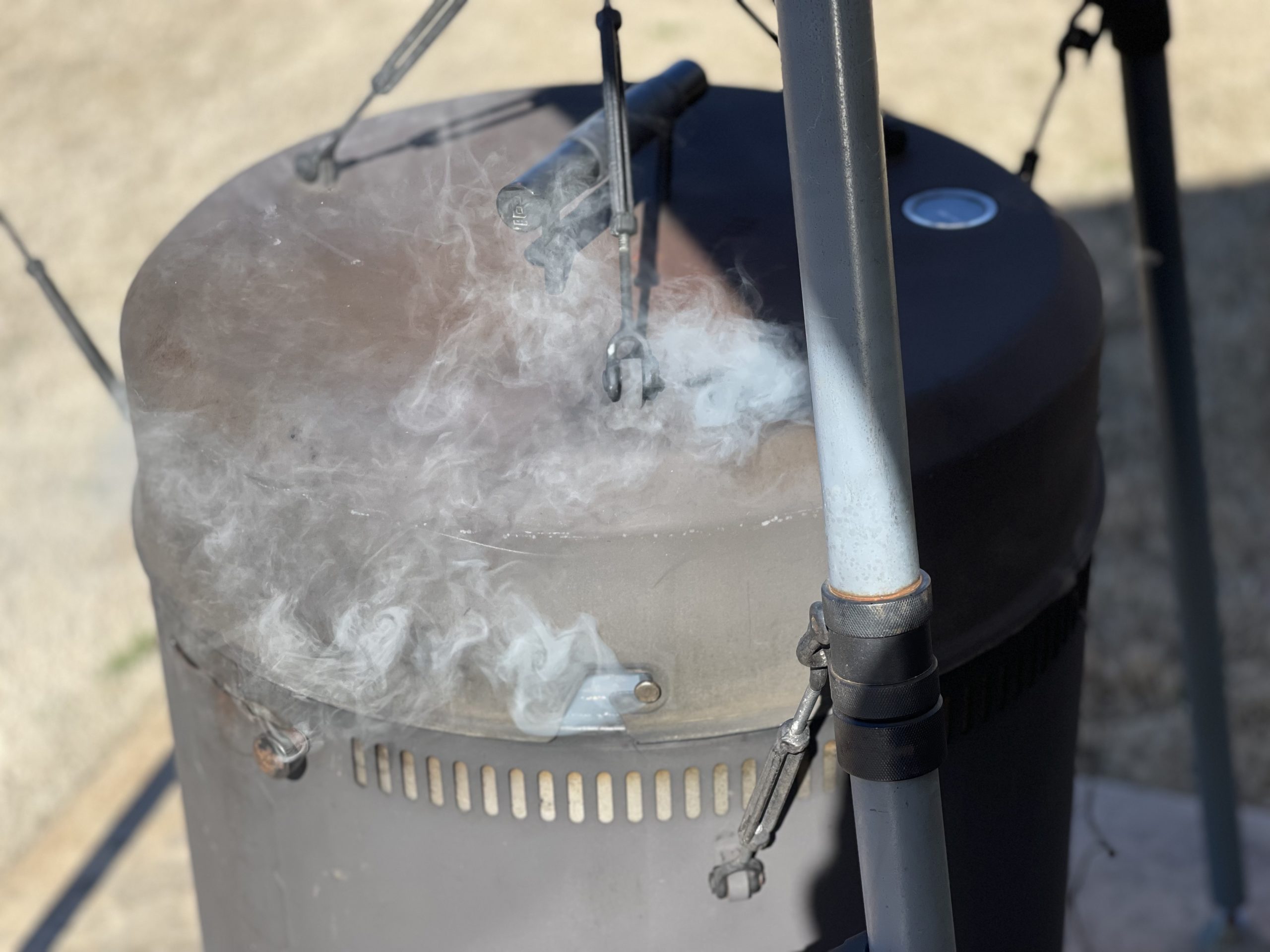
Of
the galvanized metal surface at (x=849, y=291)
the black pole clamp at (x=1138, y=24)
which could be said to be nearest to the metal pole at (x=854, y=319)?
the galvanized metal surface at (x=849, y=291)

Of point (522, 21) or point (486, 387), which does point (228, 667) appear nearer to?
point (486, 387)

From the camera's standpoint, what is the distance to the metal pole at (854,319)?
0.96 meters

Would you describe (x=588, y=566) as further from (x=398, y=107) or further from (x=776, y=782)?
(x=398, y=107)

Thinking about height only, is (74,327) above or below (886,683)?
above

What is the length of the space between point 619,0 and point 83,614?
A: 4188 mm

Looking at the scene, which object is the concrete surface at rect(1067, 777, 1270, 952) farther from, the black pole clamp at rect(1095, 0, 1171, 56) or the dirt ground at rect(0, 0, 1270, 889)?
the black pole clamp at rect(1095, 0, 1171, 56)

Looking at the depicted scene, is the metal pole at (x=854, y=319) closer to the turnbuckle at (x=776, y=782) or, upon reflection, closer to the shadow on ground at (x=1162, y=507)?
the turnbuckle at (x=776, y=782)

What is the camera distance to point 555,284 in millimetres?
1409

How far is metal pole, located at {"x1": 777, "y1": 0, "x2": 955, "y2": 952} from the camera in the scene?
959 millimetres

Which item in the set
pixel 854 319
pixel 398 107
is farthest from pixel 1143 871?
pixel 398 107

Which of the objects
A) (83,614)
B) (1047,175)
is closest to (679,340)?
(83,614)

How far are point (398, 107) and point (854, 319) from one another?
204 inches

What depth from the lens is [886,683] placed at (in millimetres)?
1052

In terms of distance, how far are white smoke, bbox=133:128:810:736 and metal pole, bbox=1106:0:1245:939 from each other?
857 mm
